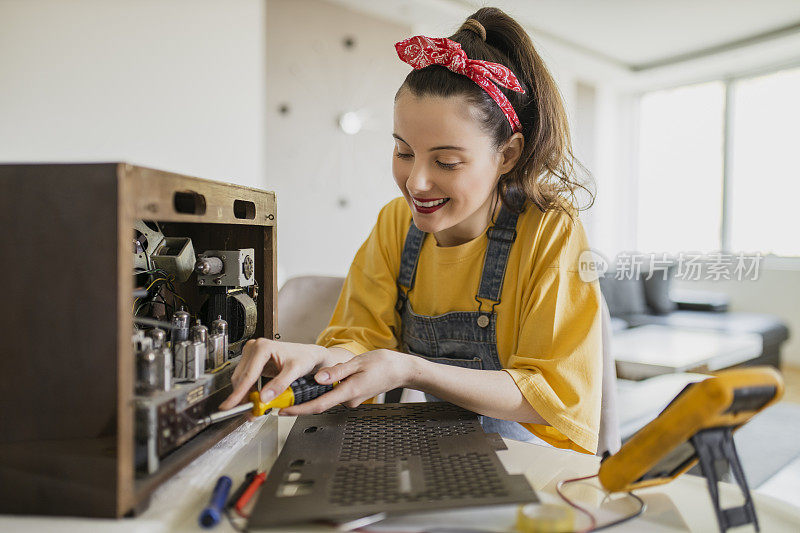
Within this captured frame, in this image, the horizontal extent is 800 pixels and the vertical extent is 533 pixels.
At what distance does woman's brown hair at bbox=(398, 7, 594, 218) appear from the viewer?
1.01 metres

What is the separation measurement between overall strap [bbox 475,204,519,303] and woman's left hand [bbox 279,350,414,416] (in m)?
0.31

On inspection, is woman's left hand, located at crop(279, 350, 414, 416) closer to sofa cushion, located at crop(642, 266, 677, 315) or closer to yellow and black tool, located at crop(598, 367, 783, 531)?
yellow and black tool, located at crop(598, 367, 783, 531)

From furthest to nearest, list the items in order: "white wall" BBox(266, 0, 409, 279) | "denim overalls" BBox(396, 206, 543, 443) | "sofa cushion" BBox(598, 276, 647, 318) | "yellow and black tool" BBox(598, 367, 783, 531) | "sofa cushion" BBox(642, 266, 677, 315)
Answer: "sofa cushion" BBox(642, 266, 677, 315)
"sofa cushion" BBox(598, 276, 647, 318)
"white wall" BBox(266, 0, 409, 279)
"denim overalls" BBox(396, 206, 543, 443)
"yellow and black tool" BBox(598, 367, 783, 531)

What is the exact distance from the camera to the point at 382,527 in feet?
1.73

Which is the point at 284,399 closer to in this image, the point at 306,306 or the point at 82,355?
the point at 82,355

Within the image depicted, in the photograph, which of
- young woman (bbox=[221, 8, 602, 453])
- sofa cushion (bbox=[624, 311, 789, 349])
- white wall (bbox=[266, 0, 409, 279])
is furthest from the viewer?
sofa cushion (bbox=[624, 311, 789, 349])

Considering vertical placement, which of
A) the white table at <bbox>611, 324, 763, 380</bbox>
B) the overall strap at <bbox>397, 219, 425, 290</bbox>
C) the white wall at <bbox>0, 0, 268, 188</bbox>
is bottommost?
the white table at <bbox>611, 324, 763, 380</bbox>

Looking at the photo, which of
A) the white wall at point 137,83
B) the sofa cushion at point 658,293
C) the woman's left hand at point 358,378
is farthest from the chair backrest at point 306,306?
the sofa cushion at point 658,293

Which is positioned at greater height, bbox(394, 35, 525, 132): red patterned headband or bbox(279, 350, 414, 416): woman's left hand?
bbox(394, 35, 525, 132): red patterned headband

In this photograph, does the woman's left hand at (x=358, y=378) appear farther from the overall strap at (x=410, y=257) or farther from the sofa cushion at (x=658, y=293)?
the sofa cushion at (x=658, y=293)

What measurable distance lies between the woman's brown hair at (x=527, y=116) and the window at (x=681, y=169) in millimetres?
4962

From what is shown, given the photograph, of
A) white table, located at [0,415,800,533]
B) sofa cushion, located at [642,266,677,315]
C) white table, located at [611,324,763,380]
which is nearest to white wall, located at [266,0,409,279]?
white table, located at [611,324,763,380]

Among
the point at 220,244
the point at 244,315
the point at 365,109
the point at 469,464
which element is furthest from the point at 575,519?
the point at 365,109

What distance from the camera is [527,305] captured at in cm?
98
